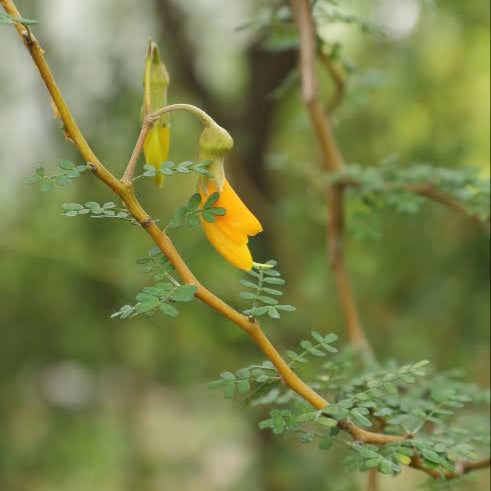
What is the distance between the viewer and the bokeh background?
1.80 m

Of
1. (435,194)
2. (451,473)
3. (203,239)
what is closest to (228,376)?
(451,473)

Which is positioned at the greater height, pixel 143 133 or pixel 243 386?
pixel 143 133

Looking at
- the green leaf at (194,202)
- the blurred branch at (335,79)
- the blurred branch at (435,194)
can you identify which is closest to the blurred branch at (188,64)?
the blurred branch at (335,79)

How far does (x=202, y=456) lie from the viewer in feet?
9.18

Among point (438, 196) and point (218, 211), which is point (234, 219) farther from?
point (438, 196)

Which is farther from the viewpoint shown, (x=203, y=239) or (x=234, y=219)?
(x=203, y=239)

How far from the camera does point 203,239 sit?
2094mm

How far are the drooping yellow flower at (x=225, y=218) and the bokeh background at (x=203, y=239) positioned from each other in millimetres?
718

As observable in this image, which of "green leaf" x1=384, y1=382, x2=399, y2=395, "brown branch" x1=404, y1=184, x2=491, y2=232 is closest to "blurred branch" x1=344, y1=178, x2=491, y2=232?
"brown branch" x1=404, y1=184, x2=491, y2=232

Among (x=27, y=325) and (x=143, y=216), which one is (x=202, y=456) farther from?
(x=143, y=216)

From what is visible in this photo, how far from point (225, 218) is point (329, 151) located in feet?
1.68

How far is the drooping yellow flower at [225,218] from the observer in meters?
0.73

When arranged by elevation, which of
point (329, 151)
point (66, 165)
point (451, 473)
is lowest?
point (451, 473)

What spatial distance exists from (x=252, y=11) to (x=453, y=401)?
5.79 feet
